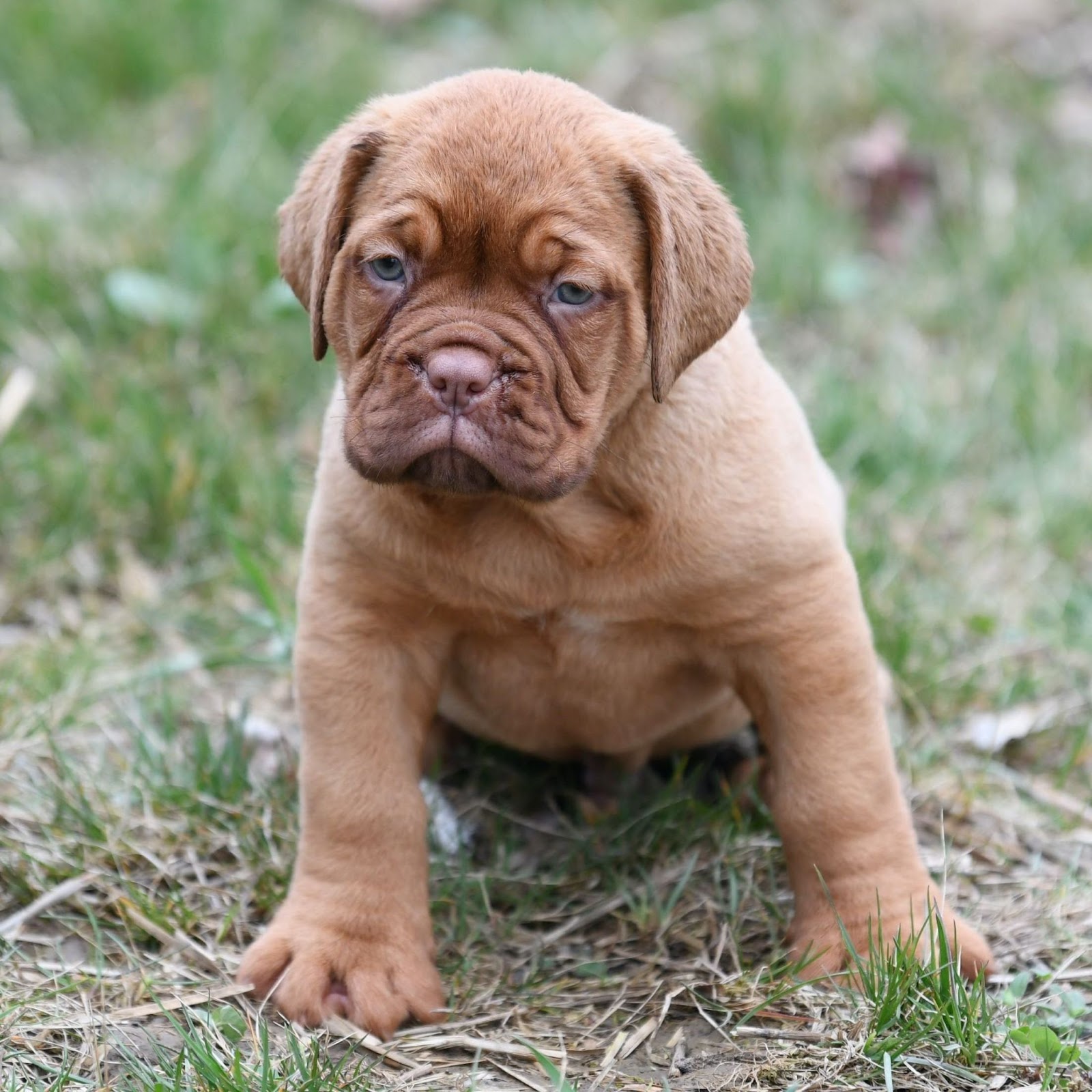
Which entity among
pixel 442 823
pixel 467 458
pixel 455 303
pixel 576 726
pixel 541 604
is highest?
pixel 455 303

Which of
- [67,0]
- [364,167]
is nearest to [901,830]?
[364,167]

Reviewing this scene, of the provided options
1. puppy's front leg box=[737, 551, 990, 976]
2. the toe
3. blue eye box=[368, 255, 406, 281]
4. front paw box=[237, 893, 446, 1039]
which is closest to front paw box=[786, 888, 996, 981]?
puppy's front leg box=[737, 551, 990, 976]

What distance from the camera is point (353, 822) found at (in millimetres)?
3910

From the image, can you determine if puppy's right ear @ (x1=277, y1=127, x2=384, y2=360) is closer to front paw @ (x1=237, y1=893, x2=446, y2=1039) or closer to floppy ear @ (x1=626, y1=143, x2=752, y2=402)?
floppy ear @ (x1=626, y1=143, x2=752, y2=402)

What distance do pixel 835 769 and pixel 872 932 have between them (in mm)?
380

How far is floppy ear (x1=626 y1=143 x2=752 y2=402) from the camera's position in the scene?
360cm

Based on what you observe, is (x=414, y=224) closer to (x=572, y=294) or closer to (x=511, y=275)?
(x=511, y=275)

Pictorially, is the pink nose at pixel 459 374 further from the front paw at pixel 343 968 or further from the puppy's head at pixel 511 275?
the front paw at pixel 343 968

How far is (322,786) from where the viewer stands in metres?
3.92

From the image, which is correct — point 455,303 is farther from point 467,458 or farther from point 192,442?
point 192,442

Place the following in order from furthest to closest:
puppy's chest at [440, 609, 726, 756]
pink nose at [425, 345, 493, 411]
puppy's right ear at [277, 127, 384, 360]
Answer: puppy's chest at [440, 609, 726, 756] < puppy's right ear at [277, 127, 384, 360] < pink nose at [425, 345, 493, 411]

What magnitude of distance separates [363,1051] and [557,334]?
1642 mm

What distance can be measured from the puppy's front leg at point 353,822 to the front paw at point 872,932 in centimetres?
89

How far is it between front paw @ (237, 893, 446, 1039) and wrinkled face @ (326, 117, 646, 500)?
43.4 inches
